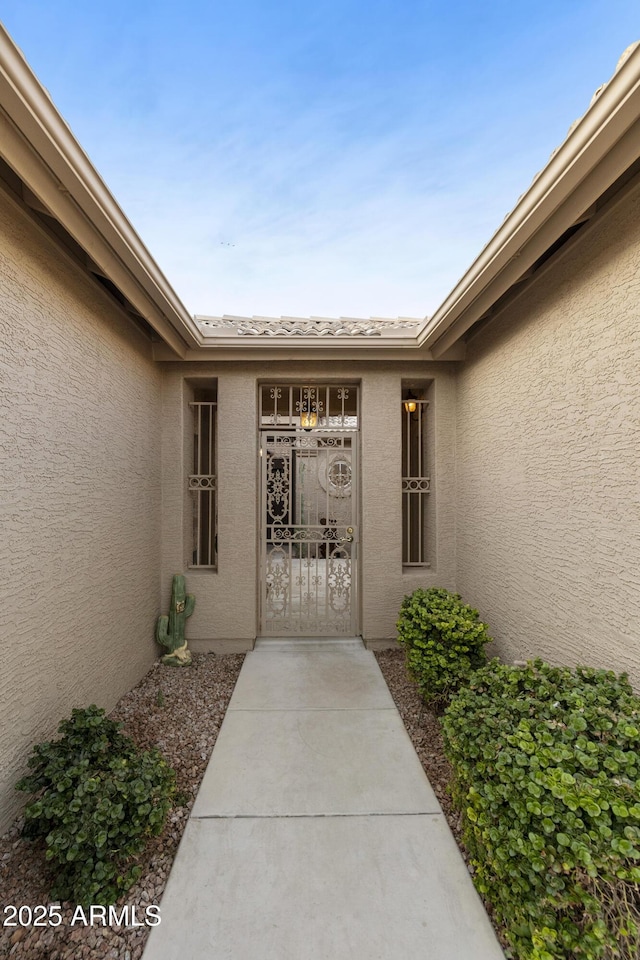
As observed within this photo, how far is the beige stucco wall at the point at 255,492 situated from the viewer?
456 centimetres

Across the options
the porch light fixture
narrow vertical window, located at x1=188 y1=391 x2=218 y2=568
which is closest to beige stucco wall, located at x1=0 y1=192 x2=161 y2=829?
narrow vertical window, located at x1=188 y1=391 x2=218 y2=568

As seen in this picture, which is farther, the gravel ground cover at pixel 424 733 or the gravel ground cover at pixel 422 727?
the gravel ground cover at pixel 422 727

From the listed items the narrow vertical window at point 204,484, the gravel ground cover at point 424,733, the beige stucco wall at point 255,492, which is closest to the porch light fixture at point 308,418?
the beige stucco wall at point 255,492

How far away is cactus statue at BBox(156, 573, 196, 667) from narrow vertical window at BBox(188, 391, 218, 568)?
471 millimetres

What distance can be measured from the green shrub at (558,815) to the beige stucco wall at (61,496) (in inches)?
108

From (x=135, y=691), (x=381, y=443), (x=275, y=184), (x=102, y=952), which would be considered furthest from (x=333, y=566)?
(x=275, y=184)

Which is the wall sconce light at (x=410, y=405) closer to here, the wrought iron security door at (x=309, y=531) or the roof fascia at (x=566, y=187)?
the wrought iron security door at (x=309, y=531)

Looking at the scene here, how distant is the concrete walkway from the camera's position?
5.46 feet

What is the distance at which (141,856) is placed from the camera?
202 cm

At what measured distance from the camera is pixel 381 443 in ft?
15.3

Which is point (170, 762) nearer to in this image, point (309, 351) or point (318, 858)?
point (318, 858)

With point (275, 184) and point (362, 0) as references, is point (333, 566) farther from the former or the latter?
point (362, 0)

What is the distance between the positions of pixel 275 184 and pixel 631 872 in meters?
7.51

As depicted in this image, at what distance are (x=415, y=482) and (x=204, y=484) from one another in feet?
9.55
